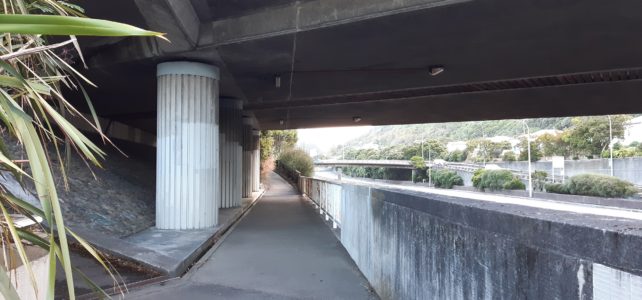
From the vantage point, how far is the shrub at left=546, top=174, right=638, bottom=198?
31906mm

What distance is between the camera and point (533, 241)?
227 centimetres

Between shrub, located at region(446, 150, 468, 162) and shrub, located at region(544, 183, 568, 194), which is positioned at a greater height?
shrub, located at region(446, 150, 468, 162)

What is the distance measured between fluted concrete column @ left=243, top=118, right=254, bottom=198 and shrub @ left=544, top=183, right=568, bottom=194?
2517 centimetres

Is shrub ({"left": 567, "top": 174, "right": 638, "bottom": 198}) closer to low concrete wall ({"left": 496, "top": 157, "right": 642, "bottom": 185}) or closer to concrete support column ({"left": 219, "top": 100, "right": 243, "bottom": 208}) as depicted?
low concrete wall ({"left": 496, "top": 157, "right": 642, "bottom": 185})

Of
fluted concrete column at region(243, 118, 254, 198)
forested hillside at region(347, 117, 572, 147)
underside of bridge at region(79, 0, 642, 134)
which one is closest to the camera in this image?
underside of bridge at region(79, 0, 642, 134)

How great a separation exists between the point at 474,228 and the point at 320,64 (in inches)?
425

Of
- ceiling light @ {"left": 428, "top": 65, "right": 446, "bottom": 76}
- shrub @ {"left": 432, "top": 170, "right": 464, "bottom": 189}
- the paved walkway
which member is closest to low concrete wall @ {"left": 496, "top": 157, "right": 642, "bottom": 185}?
shrub @ {"left": 432, "top": 170, "right": 464, "bottom": 189}

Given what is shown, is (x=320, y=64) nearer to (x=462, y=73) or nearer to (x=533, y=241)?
(x=462, y=73)

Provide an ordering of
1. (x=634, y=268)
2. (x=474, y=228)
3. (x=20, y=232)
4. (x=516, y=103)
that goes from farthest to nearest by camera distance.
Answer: (x=516, y=103)
(x=474, y=228)
(x=20, y=232)
(x=634, y=268)

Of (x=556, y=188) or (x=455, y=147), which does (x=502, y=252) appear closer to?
(x=556, y=188)

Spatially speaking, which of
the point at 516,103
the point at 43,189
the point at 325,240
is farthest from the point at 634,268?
the point at 516,103

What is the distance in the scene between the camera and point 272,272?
7754mm

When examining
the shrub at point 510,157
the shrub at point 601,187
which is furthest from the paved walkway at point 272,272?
the shrub at point 510,157

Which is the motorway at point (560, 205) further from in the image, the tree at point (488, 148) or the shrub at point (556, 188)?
the tree at point (488, 148)
